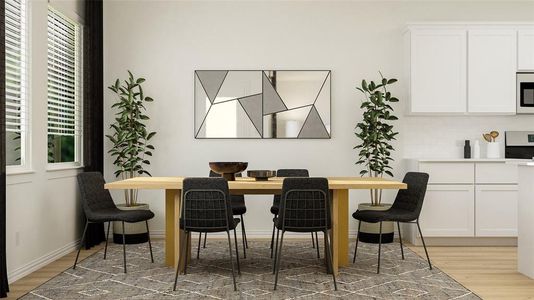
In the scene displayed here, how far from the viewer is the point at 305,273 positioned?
4.53 metres

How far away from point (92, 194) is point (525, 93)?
5170mm

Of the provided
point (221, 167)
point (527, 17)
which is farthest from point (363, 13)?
point (221, 167)

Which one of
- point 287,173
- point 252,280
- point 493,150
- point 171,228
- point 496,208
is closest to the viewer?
point 252,280

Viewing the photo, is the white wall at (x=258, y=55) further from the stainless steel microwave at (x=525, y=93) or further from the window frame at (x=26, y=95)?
the window frame at (x=26, y=95)

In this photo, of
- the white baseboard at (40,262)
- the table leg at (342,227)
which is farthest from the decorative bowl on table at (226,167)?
the white baseboard at (40,262)

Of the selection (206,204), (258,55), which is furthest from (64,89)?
(206,204)

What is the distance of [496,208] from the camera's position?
5.92 m

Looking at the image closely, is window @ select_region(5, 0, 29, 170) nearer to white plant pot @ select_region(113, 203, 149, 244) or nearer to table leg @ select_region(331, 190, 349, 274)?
white plant pot @ select_region(113, 203, 149, 244)

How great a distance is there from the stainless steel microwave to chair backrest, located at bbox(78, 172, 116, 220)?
4.97 m

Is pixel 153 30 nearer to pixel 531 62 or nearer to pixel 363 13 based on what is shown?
pixel 363 13

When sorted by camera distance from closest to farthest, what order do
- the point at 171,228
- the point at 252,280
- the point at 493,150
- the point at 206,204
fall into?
the point at 206,204 → the point at 252,280 → the point at 171,228 → the point at 493,150

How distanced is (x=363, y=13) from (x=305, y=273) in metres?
3.60

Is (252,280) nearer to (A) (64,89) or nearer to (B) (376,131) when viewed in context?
(B) (376,131)

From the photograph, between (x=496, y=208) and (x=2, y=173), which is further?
(x=496, y=208)
